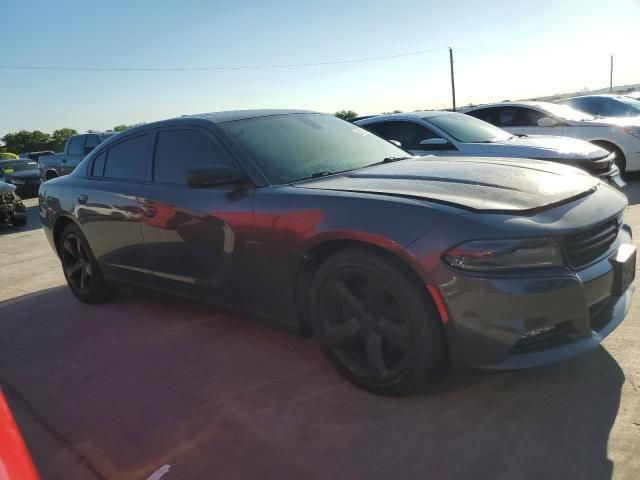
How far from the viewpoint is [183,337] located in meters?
3.83

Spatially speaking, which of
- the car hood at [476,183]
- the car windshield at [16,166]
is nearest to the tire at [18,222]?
the car windshield at [16,166]

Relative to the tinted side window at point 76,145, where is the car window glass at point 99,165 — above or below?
above

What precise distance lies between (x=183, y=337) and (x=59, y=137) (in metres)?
51.3

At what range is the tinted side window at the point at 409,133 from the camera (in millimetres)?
6998

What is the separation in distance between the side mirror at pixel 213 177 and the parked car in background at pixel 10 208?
8.79m

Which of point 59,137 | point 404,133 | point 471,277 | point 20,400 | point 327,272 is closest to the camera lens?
point 471,277

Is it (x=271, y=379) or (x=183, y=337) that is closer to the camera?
(x=271, y=379)

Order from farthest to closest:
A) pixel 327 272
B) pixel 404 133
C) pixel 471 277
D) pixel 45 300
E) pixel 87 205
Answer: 1. pixel 404 133
2. pixel 45 300
3. pixel 87 205
4. pixel 327 272
5. pixel 471 277

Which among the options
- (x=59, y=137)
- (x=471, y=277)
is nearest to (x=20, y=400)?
(x=471, y=277)

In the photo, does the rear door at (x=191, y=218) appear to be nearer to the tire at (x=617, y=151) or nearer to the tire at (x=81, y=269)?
the tire at (x=81, y=269)

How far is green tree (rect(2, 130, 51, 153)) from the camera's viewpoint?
155ft

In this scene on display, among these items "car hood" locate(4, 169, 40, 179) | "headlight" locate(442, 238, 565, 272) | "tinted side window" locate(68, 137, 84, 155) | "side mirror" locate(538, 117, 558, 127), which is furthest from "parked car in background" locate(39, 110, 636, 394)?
"car hood" locate(4, 169, 40, 179)

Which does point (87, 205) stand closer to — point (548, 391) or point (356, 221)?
point (356, 221)

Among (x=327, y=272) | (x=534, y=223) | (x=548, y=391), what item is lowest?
(x=548, y=391)
